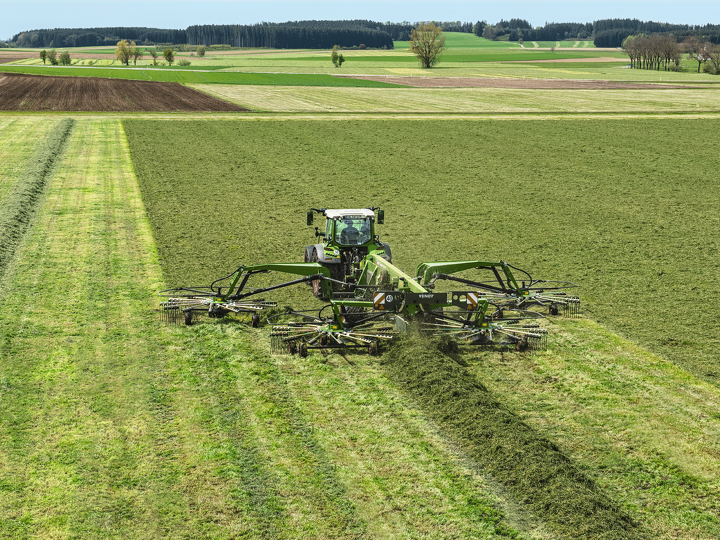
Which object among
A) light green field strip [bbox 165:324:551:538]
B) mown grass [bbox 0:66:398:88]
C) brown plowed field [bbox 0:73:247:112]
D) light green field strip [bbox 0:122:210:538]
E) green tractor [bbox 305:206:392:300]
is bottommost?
light green field strip [bbox 165:324:551:538]

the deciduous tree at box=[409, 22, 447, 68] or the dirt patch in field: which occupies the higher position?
the deciduous tree at box=[409, 22, 447, 68]

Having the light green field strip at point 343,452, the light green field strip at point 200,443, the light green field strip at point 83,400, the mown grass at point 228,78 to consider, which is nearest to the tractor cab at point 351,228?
the light green field strip at point 200,443

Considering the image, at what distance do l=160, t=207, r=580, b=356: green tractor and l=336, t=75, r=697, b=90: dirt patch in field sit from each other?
89549mm

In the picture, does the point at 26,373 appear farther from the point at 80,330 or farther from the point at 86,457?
the point at 86,457

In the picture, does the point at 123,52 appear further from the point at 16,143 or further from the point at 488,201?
the point at 488,201

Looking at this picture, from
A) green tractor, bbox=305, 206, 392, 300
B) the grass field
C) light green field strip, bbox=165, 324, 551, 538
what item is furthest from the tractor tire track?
light green field strip, bbox=165, 324, 551, 538

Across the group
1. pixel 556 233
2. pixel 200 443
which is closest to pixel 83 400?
pixel 200 443

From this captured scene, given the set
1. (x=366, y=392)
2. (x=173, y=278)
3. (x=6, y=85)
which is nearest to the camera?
(x=366, y=392)

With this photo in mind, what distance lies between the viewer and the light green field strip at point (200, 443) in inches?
357

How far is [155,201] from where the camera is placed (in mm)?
30125

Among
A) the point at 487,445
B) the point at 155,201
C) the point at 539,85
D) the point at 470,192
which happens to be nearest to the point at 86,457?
the point at 487,445

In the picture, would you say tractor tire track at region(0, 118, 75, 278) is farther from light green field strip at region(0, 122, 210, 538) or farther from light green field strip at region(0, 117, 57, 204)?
light green field strip at region(0, 122, 210, 538)

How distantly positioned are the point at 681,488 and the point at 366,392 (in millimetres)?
5040

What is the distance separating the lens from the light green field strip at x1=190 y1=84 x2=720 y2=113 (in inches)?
2901
